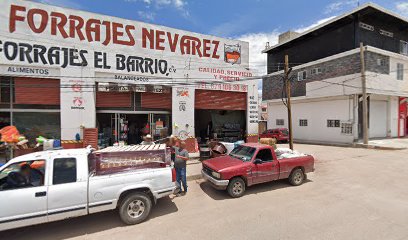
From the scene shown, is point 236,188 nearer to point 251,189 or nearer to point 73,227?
point 251,189

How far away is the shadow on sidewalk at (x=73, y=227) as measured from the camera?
4305 millimetres

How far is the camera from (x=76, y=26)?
31.9 ft

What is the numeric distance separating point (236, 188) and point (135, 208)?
10.3ft

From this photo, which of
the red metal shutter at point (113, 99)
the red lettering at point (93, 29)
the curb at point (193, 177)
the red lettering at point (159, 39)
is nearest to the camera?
the curb at point (193, 177)

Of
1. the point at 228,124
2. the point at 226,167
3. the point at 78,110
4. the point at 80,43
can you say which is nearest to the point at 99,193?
the point at 226,167

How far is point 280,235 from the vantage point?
4.05m

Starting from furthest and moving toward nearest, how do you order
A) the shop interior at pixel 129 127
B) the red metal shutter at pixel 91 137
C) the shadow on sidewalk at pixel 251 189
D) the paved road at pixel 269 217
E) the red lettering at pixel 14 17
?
the shop interior at pixel 129 127 < the red metal shutter at pixel 91 137 < the red lettering at pixel 14 17 < the shadow on sidewalk at pixel 251 189 < the paved road at pixel 269 217

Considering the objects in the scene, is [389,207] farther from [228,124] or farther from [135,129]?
[135,129]

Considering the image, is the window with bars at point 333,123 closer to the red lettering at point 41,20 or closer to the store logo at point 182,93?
the store logo at point 182,93

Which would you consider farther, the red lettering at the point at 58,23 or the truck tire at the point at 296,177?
the red lettering at the point at 58,23

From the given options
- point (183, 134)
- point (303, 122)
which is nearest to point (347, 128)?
point (303, 122)

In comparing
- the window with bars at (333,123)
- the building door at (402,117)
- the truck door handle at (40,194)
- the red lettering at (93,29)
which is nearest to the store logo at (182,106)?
the red lettering at (93,29)

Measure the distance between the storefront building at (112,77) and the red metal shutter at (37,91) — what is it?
39 millimetres

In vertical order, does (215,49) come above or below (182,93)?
above
